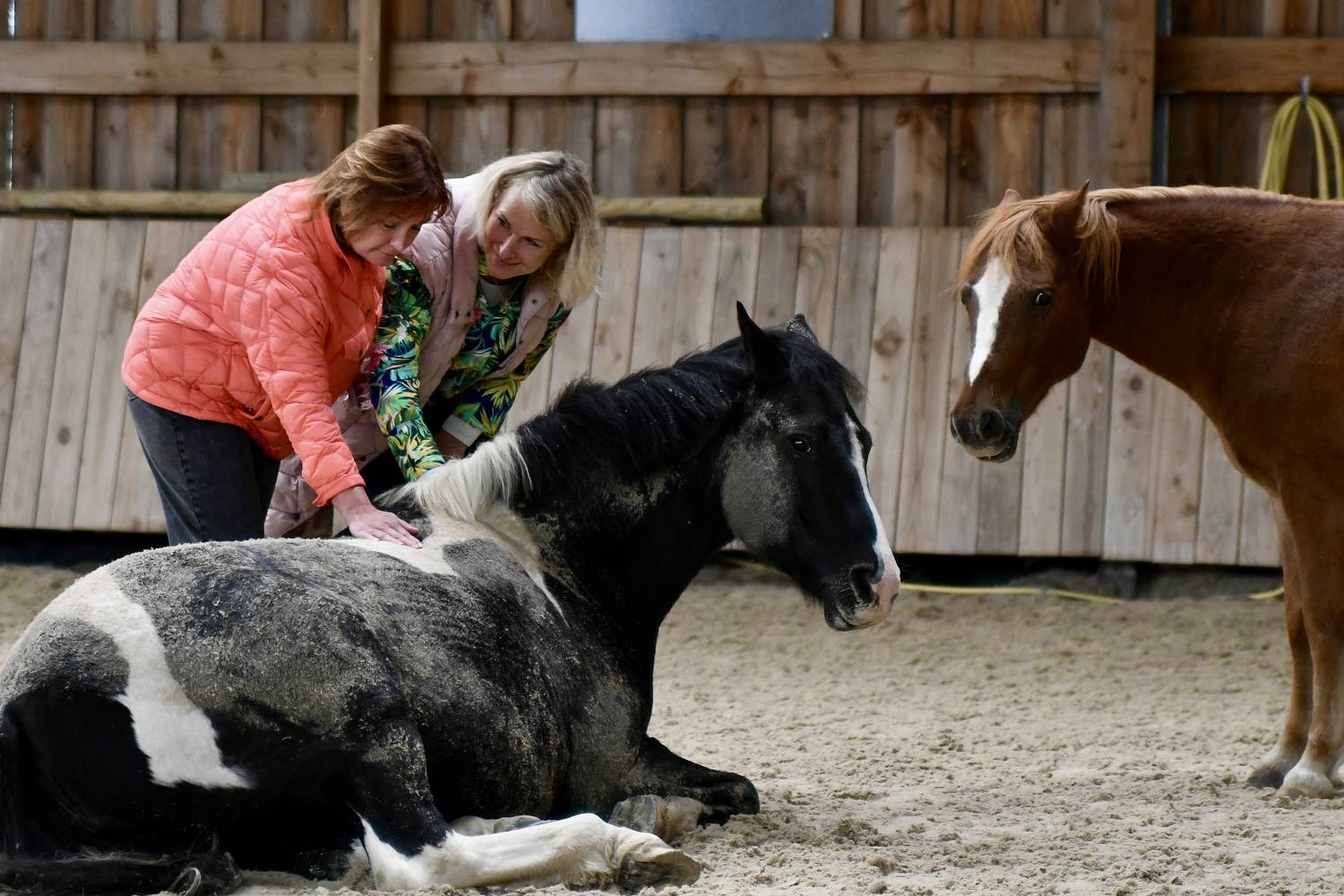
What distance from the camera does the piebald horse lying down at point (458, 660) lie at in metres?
2.58

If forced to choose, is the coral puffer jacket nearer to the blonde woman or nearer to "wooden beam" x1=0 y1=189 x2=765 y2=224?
the blonde woman

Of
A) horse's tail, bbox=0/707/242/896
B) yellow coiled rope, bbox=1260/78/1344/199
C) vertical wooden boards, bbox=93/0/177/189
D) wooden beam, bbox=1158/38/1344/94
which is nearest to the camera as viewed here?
horse's tail, bbox=0/707/242/896

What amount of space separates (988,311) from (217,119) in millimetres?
4983

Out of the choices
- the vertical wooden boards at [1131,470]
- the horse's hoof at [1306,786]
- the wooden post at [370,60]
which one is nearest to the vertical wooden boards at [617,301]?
the wooden post at [370,60]

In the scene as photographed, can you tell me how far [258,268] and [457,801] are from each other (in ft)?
4.10

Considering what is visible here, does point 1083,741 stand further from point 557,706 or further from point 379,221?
point 379,221

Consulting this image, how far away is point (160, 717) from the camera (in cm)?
257

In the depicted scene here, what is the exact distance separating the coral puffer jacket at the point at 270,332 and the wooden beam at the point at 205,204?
374 centimetres

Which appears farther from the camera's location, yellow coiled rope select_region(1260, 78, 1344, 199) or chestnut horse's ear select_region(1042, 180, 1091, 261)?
yellow coiled rope select_region(1260, 78, 1344, 199)

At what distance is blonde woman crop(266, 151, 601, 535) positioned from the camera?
3.32 m

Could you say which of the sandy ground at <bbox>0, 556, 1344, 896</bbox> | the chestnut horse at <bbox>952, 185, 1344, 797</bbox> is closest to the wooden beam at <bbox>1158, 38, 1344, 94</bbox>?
the sandy ground at <bbox>0, 556, 1344, 896</bbox>

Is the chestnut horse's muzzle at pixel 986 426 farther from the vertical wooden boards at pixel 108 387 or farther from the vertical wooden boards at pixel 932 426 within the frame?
the vertical wooden boards at pixel 108 387

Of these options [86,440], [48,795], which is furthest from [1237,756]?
[86,440]

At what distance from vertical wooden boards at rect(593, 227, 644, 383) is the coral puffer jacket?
355 centimetres
